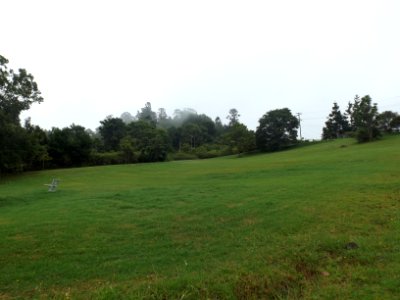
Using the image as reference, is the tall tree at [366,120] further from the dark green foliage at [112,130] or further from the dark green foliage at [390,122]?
the dark green foliage at [112,130]

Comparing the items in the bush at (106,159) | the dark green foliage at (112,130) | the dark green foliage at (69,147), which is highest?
the dark green foliage at (112,130)

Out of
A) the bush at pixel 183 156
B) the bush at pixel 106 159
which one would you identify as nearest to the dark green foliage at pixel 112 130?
A: the bush at pixel 183 156

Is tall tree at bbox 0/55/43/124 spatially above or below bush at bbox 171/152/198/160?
above

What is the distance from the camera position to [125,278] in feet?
24.0

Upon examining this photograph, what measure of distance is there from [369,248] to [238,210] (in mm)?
5231

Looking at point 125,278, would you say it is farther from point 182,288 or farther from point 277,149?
point 277,149

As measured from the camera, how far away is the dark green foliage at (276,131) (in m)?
81.1

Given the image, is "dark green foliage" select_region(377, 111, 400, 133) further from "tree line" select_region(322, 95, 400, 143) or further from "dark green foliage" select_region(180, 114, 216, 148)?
"dark green foliage" select_region(180, 114, 216, 148)

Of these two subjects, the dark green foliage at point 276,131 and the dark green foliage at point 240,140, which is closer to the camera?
the dark green foliage at point 276,131

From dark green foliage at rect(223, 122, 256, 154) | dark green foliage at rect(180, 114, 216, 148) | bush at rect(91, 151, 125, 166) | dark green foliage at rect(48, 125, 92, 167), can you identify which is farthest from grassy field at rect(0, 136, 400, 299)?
dark green foliage at rect(180, 114, 216, 148)

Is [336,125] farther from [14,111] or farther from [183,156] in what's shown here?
[14,111]

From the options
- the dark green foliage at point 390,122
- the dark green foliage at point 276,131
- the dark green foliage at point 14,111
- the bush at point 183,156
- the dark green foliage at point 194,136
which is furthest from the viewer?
the dark green foliage at point 194,136

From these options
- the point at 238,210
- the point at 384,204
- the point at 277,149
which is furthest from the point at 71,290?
the point at 277,149

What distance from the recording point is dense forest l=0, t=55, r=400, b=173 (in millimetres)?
40594
